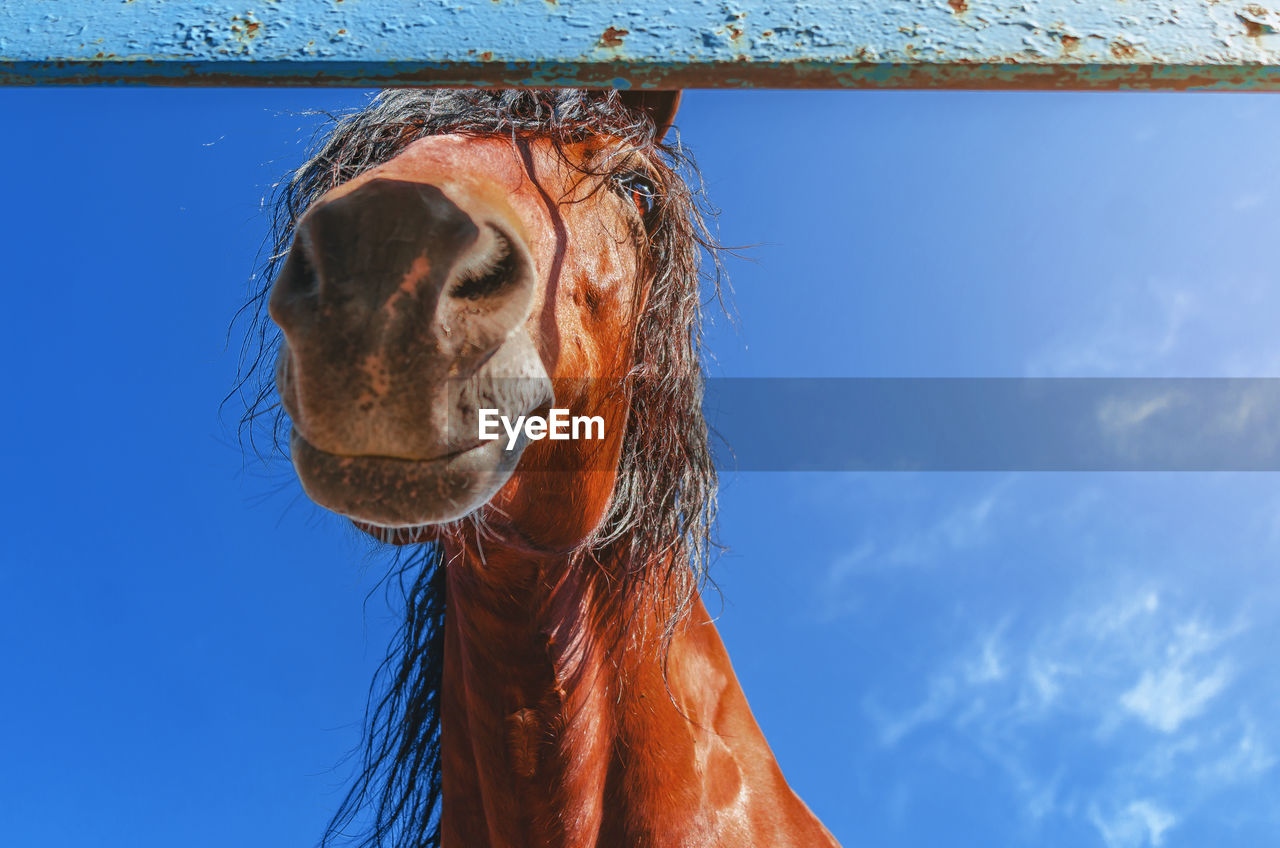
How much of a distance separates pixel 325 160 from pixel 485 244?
2.53 feet

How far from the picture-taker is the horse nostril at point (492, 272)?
1.07 meters

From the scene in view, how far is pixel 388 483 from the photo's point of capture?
3.51ft

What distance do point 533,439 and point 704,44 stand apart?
643mm

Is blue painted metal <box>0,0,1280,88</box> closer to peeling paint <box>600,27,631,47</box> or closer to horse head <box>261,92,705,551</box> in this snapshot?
peeling paint <box>600,27,631,47</box>

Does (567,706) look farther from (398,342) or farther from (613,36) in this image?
(613,36)

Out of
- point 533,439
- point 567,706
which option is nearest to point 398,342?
point 533,439

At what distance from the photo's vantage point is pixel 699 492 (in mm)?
1893

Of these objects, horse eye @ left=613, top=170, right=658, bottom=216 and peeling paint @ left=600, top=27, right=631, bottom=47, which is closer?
peeling paint @ left=600, top=27, right=631, bottom=47

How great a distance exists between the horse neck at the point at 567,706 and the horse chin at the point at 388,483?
0.57m

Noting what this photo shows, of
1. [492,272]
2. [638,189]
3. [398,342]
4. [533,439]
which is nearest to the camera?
[398,342]

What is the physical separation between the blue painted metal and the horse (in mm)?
167

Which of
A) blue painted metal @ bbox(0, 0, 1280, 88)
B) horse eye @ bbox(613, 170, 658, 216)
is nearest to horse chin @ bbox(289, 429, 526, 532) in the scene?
blue painted metal @ bbox(0, 0, 1280, 88)

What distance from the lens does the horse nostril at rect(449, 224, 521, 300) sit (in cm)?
107

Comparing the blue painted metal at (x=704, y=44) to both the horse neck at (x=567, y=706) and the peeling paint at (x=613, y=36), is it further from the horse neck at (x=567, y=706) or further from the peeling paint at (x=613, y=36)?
the horse neck at (x=567, y=706)
